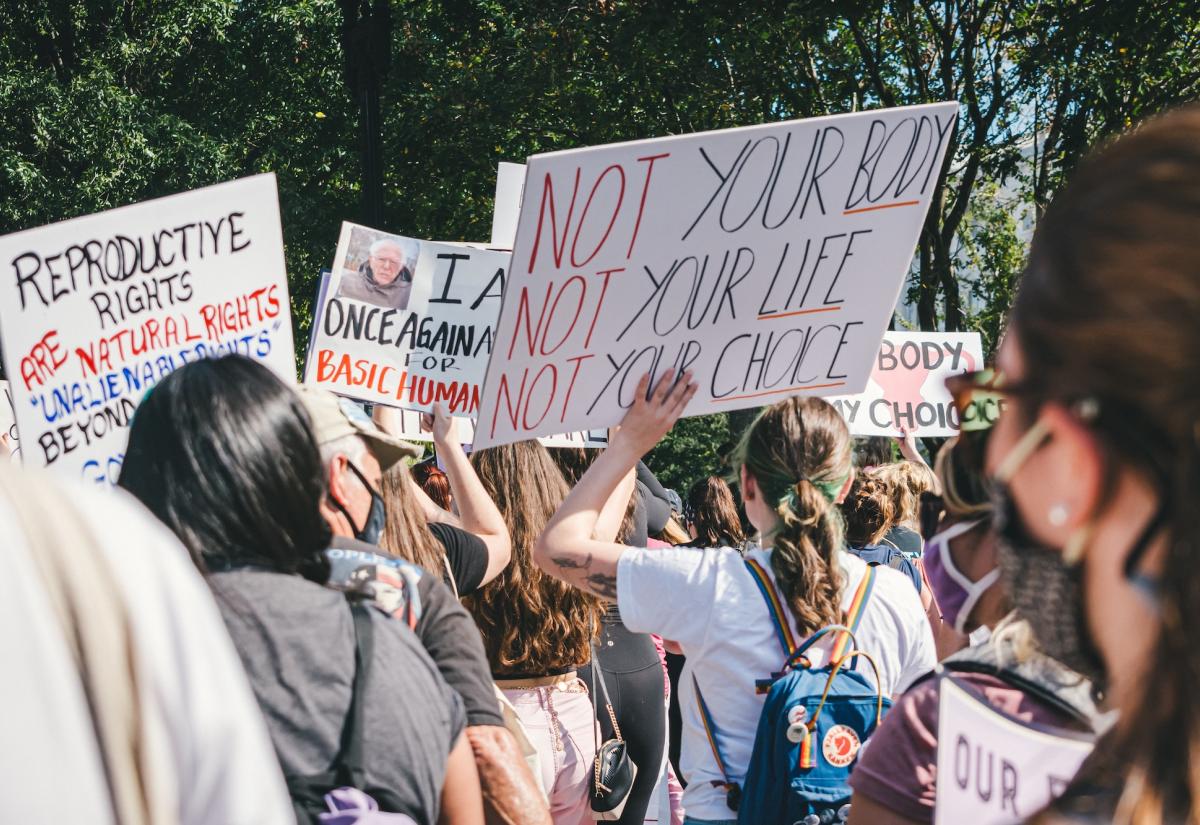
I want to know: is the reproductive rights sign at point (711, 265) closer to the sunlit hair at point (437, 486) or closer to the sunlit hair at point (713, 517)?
the sunlit hair at point (437, 486)

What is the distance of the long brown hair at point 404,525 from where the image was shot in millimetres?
3053

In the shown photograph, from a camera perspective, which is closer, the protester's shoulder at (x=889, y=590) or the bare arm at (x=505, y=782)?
the bare arm at (x=505, y=782)

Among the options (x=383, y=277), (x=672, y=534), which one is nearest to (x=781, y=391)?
(x=383, y=277)

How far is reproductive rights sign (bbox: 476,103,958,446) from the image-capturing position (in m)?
3.16

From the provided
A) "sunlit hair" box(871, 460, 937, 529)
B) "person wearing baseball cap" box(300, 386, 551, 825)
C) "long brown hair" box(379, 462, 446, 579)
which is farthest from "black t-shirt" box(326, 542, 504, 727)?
"sunlit hair" box(871, 460, 937, 529)

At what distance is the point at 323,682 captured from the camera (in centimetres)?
188

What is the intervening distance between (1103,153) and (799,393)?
8.03 ft

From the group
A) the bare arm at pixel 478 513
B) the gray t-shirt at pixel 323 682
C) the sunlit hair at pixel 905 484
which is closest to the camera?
the gray t-shirt at pixel 323 682

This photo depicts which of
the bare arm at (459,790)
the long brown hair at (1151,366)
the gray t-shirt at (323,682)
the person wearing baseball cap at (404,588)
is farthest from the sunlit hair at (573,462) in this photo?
the long brown hair at (1151,366)

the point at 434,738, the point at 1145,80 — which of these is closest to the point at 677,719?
the point at 434,738

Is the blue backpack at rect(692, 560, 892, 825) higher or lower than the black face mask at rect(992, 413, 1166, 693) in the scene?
lower

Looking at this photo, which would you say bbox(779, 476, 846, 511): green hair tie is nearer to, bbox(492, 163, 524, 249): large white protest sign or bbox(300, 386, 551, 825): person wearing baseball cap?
bbox(300, 386, 551, 825): person wearing baseball cap

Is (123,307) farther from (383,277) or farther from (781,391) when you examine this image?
(781,391)

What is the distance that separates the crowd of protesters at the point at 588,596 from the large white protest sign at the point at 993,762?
30 mm
